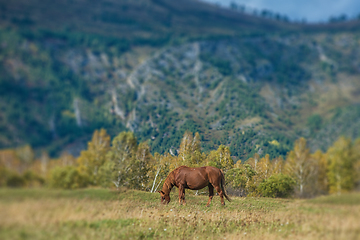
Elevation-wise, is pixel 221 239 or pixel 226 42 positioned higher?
pixel 226 42

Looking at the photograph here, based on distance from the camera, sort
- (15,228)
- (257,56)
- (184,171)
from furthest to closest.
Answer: (257,56) < (184,171) < (15,228)

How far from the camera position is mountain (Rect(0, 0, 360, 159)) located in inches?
1153

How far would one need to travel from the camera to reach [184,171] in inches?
679

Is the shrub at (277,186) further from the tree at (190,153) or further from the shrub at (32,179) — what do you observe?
the shrub at (32,179)

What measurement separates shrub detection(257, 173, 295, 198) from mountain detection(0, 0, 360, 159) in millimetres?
3113

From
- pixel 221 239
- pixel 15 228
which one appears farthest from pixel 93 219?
pixel 221 239

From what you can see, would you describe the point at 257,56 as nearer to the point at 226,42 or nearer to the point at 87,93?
the point at 226,42

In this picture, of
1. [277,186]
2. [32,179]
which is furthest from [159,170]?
[32,179]

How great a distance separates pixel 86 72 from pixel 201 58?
62895 mm

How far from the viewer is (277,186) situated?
19891 mm

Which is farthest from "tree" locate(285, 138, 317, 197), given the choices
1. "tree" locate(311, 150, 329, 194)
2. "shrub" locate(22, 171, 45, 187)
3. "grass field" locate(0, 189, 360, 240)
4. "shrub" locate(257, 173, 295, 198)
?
"shrub" locate(22, 171, 45, 187)

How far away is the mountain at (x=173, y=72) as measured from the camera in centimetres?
2928

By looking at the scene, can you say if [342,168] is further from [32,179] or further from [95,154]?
[95,154]

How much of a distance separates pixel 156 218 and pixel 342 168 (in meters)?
11.8
